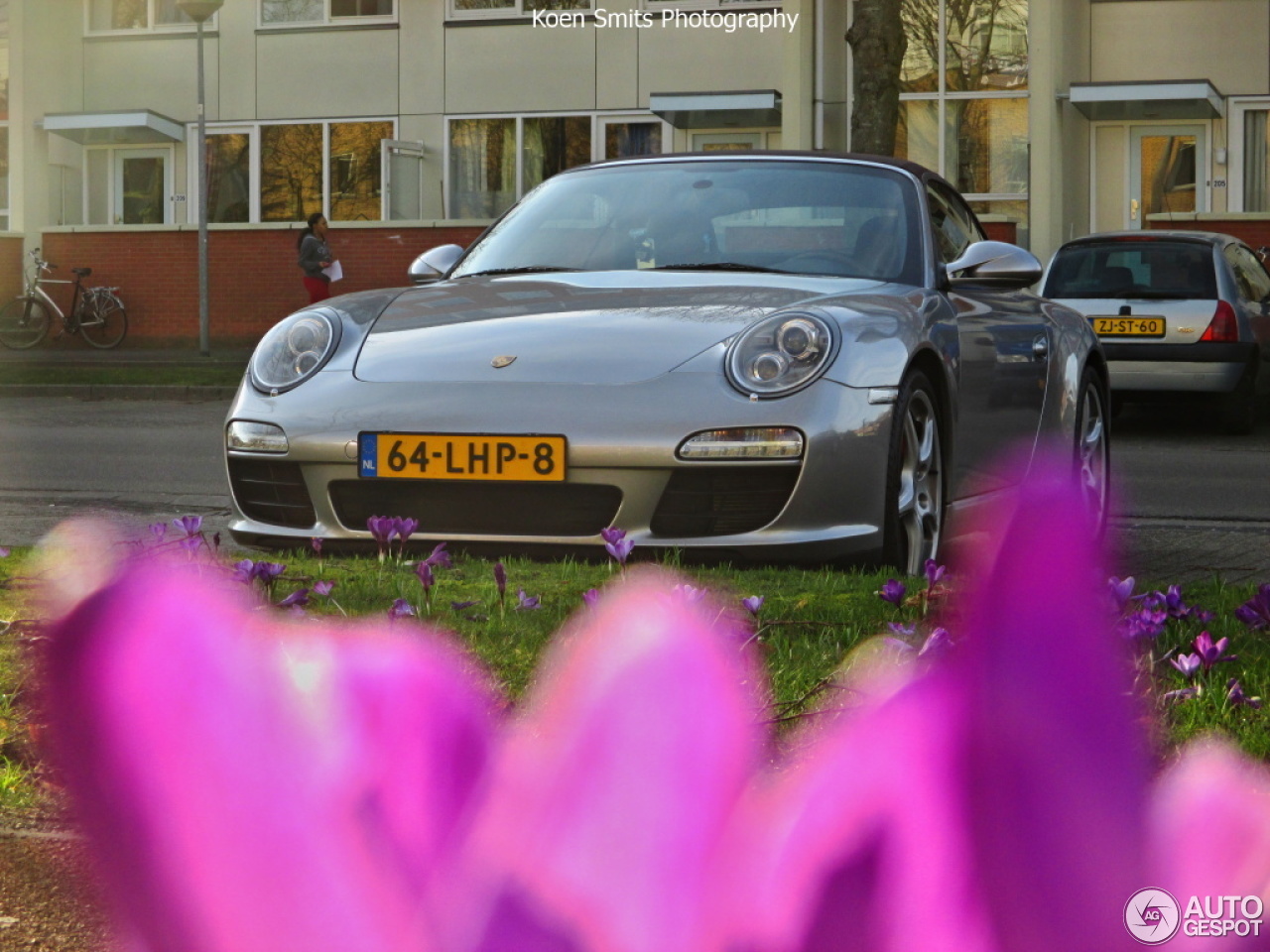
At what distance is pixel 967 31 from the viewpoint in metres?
24.8

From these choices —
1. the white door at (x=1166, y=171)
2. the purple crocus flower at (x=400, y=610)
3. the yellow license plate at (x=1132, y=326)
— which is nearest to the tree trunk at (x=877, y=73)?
the yellow license plate at (x=1132, y=326)

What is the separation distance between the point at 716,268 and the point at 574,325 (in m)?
0.86

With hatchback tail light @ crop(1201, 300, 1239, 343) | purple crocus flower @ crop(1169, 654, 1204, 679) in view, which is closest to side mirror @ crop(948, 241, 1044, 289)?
purple crocus flower @ crop(1169, 654, 1204, 679)

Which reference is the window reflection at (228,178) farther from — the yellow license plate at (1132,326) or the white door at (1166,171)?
the yellow license plate at (1132,326)

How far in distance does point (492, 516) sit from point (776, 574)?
2.46 feet

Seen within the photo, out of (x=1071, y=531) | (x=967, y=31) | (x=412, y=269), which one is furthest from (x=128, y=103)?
(x=1071, y=531)

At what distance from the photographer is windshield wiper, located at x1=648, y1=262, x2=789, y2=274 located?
5.45 m

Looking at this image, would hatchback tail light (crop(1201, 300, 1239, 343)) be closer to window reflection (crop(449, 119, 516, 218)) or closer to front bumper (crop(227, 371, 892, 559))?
front bumper (crop(227, 371, 892, 559))

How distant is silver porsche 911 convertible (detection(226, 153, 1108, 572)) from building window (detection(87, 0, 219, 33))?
929 inches

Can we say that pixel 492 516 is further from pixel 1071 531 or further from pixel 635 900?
pixel 635 900

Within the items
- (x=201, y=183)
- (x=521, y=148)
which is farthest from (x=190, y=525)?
(x=521, y=148)

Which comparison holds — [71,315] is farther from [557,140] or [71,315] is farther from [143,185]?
[557,140]

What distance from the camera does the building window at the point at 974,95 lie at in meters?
24.6

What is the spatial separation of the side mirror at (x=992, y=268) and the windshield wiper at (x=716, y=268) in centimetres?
57
